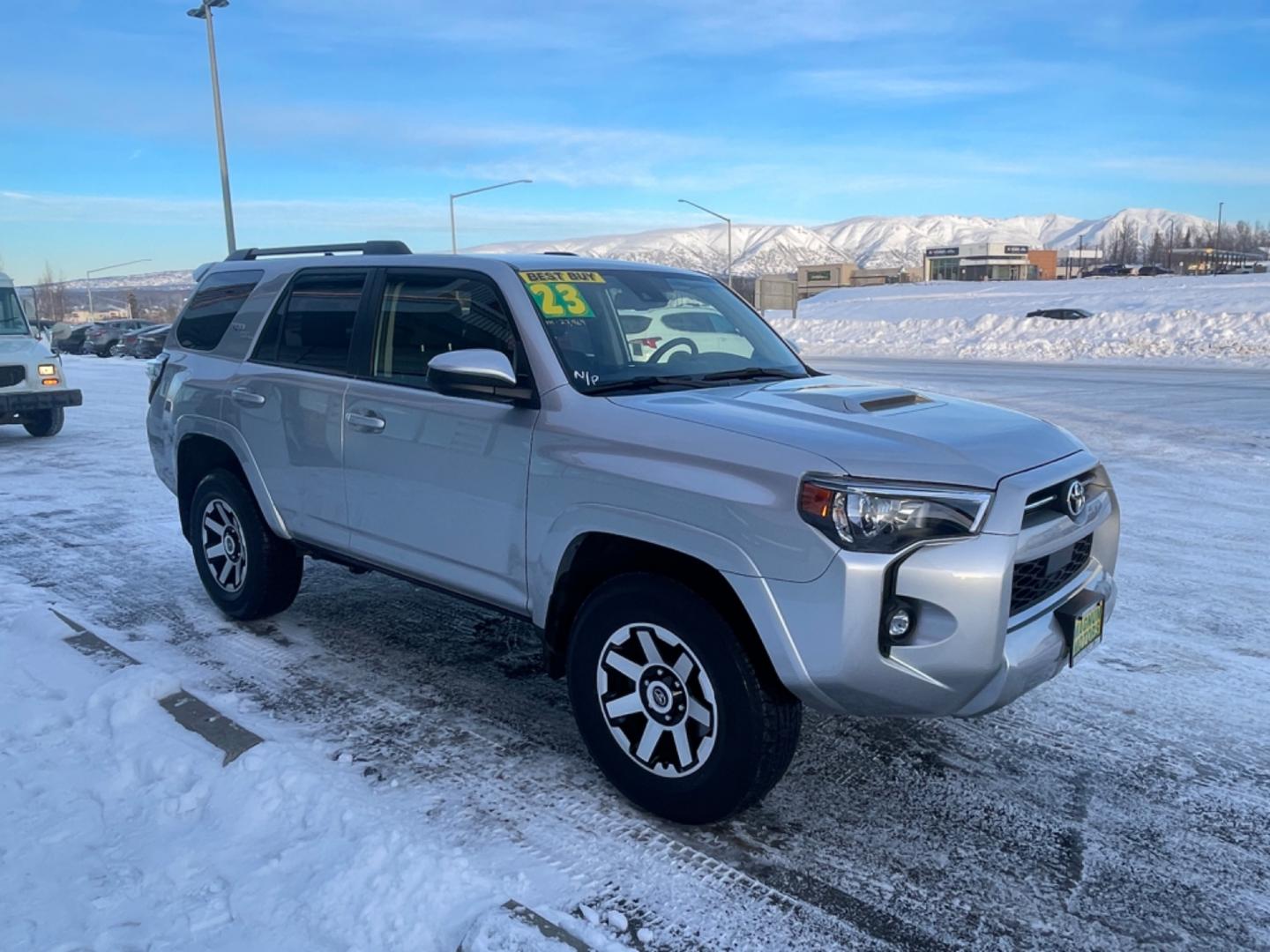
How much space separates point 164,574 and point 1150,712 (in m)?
5.67

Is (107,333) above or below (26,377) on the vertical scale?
below

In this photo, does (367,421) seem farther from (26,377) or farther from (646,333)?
(26,377)

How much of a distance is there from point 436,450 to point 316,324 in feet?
4.29

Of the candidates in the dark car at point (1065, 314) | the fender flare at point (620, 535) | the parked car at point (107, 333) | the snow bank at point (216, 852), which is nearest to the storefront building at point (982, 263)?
the dark car at point (1065, 314)

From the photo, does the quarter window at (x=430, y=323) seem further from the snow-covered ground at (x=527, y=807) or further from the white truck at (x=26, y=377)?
the white truck at (x=26, y=377)

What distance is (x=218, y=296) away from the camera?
225 inches

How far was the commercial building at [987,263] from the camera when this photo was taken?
13938 cm

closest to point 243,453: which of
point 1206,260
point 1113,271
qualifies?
point 1113,271

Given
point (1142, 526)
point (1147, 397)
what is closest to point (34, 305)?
point (1142, 526)

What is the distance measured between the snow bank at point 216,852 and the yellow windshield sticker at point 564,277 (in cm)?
209

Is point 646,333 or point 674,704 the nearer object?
point 674,704

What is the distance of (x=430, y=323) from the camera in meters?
4.41

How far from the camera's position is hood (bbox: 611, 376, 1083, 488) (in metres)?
3.04

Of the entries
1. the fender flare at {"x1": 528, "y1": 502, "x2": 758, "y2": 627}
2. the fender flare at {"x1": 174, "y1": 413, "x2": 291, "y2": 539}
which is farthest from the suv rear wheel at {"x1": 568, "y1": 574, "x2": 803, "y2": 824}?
the fender flare at {"x1": 174, "y1": 413, "x2": 291, "y2": 539}
